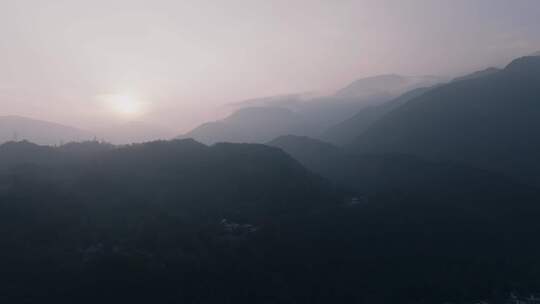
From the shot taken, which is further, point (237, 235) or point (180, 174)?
point (180, 174)

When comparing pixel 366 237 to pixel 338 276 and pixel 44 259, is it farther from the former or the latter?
pixel 44 259

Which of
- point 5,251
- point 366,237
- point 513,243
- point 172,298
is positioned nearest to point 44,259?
point 5,251

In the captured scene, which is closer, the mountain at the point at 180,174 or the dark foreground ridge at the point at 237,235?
the dark foreground ridge at the point at 237,235

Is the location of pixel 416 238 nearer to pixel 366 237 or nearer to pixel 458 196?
pixel 366 237

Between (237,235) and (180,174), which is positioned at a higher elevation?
(180,174)

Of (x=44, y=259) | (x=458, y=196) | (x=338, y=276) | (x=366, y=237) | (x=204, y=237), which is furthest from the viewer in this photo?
(x=458, y=196)

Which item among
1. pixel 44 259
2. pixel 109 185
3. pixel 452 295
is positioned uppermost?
pixel 109 185

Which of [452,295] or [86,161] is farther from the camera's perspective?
[86,161]

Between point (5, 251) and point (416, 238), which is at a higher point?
point (5, 251)

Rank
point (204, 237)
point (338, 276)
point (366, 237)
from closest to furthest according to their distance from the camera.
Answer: point (338, 276)
point (204, 237)
point (366, 237)

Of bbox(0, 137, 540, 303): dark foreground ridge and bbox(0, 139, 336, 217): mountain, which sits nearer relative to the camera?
bbox(0, 137, 540, 303): dark foreground ridge
